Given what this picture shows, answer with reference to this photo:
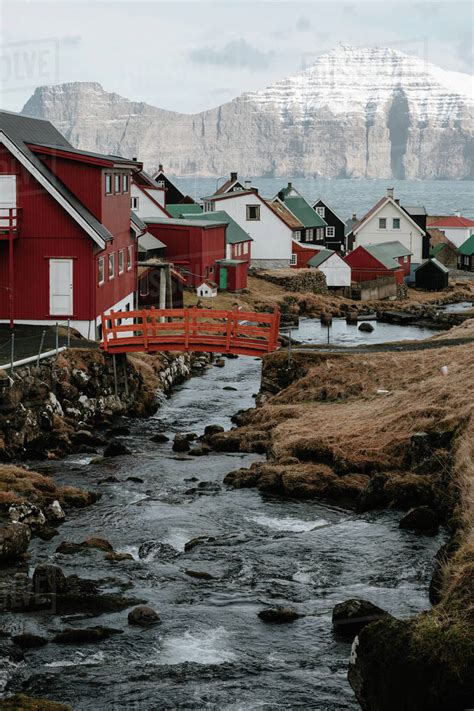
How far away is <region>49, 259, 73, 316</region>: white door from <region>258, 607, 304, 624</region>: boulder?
24.9 metres

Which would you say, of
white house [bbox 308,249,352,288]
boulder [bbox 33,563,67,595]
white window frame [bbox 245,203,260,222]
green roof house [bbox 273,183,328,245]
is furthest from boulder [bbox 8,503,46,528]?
green roof house [bbox 273,183,328,245]

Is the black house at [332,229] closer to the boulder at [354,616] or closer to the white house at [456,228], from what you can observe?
the white house at [456,228]

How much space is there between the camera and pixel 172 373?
159ft

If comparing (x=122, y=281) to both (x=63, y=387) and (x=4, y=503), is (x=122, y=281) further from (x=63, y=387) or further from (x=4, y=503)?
(x=4, y=503)

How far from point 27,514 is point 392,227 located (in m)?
83.0

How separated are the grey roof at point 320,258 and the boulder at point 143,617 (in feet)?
227

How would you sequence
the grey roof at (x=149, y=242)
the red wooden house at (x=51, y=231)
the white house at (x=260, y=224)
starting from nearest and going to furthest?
the red wooden house at (x=51, y=231), the grey roof at (x=149, y=242), the white house at (x=260, y=224)

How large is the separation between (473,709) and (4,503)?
557 inches

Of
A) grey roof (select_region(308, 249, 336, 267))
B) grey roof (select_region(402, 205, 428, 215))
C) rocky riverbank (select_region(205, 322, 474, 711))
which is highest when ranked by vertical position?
grey roof (select_region(402, 205, 428, 215))

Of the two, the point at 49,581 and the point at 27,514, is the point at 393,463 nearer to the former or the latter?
the point at 27,514

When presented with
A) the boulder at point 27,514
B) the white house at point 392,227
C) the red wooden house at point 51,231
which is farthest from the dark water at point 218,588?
the white house at point 392,227

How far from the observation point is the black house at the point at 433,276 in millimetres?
95250

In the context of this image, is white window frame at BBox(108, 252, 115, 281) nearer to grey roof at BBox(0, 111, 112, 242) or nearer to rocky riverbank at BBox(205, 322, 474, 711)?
grey roof at BBox(0, 111, 112, 242)

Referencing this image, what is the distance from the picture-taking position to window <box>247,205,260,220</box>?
89375 millimetres
